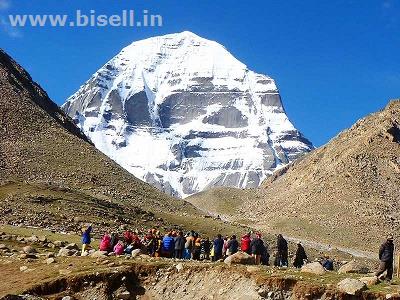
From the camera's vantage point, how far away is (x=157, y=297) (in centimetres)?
3344

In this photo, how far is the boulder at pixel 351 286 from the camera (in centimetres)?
2886

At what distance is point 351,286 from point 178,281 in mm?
9473

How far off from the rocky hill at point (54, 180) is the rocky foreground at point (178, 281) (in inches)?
1590

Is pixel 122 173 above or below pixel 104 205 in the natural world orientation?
above

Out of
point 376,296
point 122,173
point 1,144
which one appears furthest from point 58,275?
point 122,173

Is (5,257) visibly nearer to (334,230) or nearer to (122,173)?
(122,173)

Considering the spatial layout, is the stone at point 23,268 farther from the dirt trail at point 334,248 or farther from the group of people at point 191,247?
the dirt trail at point 334,248

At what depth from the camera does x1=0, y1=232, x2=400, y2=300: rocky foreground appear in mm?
29969

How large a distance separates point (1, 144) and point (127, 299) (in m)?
98.4

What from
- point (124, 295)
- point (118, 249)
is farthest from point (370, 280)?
point (118, 249)

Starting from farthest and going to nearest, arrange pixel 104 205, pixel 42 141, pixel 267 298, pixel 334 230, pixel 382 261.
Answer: pixel 334 230
pixel 42 141
pixel 104 205
pixel 382 261
pixel 267 298

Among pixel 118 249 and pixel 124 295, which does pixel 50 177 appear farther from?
pixel 124 295

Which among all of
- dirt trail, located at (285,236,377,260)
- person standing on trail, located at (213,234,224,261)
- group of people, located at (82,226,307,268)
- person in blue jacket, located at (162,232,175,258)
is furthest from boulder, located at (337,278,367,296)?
dirt trail, located at (285,236,377,260)

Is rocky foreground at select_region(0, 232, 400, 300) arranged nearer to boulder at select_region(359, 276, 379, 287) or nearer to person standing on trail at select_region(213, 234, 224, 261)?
boulder at select_region(359, 276, 379, 287)
